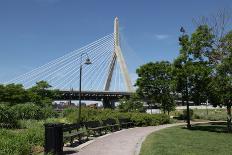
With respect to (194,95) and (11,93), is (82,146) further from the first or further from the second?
(11,93)

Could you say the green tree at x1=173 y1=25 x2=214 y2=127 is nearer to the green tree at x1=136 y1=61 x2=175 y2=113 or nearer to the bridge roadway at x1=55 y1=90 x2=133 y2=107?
the green tree at x1=136 y1=61 x2=175 y2=113

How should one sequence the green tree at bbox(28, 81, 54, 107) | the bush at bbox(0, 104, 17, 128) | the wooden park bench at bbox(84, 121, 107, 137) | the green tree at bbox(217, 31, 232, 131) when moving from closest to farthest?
the wooden park bench at bbox(84, 121, 107, 137)
the bush at bbox(0, 104, 17, 128)
the green tree at bbox(217, 31, 232, 131)
the green tree at bbox(28, 81, 54, 107)

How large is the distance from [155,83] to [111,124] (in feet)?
84.7

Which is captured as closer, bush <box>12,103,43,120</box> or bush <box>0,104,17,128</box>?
bush <box>0,104,17,128</box>

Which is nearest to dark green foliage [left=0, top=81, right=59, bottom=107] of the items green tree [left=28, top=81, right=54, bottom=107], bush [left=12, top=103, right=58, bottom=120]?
green tree [left=28, top=81, right=54, bottom=107]

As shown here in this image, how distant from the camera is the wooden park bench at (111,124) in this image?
26.8 metres

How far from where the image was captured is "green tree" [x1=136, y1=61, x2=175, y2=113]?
53.7 m

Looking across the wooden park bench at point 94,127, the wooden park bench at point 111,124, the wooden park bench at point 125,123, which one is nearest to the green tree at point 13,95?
the wooden park bench at point 125,123

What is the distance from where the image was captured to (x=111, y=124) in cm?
2848

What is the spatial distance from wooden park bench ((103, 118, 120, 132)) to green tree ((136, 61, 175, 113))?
2434 centimetres

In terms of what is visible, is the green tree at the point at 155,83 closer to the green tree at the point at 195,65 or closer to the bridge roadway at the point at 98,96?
the green tree at the point at 195,65

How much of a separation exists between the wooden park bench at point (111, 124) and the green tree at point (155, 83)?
24.3 m

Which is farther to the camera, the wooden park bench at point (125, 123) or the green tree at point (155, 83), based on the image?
the green tree at point (155, 83)

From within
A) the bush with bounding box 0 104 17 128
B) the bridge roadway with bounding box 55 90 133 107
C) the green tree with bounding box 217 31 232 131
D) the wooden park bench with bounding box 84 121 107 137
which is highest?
the bridge roadway with bounding box 55 90 133 107
